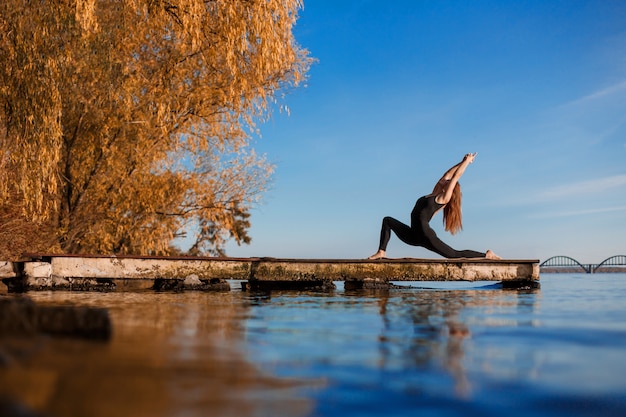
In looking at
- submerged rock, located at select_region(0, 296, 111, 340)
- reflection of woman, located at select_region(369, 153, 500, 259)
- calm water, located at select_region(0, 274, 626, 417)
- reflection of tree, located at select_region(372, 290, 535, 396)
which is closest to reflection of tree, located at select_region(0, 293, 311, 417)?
calm water, located at select_region(0, 274, 626, 417)

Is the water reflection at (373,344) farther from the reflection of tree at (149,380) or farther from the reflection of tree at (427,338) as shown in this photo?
the reflection of tree at (149,380)

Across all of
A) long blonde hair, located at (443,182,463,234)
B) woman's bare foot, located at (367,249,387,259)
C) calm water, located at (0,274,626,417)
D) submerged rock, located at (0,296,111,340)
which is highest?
long blonde hair, located at (443,182,463,234)

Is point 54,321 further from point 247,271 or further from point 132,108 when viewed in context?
point 132,108

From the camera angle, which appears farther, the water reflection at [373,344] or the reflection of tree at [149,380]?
the water reflection at [373,344]

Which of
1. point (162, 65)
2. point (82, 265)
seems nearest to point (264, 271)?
point (82, 265)

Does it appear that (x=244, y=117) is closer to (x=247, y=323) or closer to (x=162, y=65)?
(x=162, y=65)

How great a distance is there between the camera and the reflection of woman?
443 inches

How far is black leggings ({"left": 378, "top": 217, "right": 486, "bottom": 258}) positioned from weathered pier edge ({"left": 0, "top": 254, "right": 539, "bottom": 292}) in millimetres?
198

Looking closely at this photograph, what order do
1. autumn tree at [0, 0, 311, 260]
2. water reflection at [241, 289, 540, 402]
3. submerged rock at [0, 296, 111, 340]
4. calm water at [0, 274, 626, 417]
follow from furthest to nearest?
1. autumn tree at [0, 0, 311, 260]
2. submerged rock at [0, 296, 111, 340]
3. water reflection at [241, 289, 540, 402]
4. calm water at [0, 274, 626, 417]

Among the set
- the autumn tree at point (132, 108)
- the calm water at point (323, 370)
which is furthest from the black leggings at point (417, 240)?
the calm water at point (323, 370)

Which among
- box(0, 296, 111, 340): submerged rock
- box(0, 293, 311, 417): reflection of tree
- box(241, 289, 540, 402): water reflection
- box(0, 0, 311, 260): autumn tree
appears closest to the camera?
box(0, 293, 311, 417): reflection of tree

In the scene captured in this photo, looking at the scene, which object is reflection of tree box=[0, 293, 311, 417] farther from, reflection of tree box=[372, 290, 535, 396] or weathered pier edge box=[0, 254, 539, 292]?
weathered pier edge box=[0, 254, 539, 292]

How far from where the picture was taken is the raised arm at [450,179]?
11.1m

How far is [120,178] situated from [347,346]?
13.3 metres
